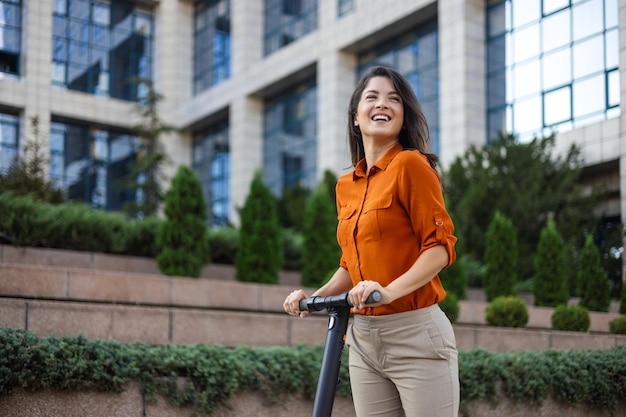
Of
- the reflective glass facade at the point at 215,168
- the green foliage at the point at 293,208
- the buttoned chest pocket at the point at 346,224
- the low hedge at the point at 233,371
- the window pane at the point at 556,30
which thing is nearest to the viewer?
the buttoned chest pocket at the point at 346,224

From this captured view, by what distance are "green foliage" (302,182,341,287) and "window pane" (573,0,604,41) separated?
1016cm

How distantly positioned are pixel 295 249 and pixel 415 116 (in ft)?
42.1

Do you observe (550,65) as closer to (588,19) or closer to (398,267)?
(588,19)

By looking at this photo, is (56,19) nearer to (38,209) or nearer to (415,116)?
(38,209)

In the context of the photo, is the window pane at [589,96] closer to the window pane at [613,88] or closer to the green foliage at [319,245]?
the window pane at [613,88]

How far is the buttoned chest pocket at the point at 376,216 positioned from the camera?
3076mm

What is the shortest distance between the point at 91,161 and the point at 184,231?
2306cm

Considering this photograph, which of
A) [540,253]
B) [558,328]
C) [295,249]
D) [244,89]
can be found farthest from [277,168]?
[558,328]

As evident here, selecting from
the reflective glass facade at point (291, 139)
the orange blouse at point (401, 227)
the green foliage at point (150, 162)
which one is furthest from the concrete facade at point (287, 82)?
the orange blouse at point (401, 227)

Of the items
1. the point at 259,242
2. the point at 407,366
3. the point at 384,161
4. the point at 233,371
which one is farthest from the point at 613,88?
the point at 407,366

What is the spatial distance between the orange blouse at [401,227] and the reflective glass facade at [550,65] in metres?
18.2

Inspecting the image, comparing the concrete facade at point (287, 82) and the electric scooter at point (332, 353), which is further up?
the concrete facade at point (287, 82)

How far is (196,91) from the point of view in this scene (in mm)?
36375

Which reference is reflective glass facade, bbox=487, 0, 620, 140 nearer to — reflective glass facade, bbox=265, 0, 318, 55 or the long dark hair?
reflective glass facade, bbox=265, 0, 318, 55
